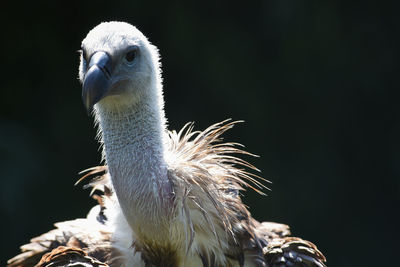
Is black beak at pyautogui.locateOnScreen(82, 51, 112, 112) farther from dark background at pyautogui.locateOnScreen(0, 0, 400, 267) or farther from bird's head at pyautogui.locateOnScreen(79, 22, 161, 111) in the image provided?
dark background at pyautogui.locateOnScreen(0, 0, 400, 267)

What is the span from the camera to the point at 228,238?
8.21ft

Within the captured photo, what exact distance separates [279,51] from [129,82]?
3.94 metres

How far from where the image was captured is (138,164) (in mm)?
2246

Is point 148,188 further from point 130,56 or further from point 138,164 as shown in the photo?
point 130,56

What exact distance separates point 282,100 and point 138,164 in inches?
153

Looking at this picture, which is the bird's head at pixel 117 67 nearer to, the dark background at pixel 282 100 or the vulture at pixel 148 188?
the vulture at pixel 148 188

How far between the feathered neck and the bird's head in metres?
0.05

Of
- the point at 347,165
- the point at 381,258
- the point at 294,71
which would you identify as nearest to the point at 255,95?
the point at 294,71

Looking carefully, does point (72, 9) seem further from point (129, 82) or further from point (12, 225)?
point (129, 82)

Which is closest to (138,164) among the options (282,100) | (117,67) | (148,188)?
(148,188)

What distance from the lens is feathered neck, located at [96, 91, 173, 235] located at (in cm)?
223

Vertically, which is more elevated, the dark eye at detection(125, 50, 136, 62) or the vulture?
the dark eye at detection(125, 50, 136, 62)

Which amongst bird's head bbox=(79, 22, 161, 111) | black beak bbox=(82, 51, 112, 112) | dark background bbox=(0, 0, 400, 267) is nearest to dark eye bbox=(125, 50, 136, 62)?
bird's head bbox=(79, 22, 161, 111)

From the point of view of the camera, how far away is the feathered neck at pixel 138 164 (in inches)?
87.7
